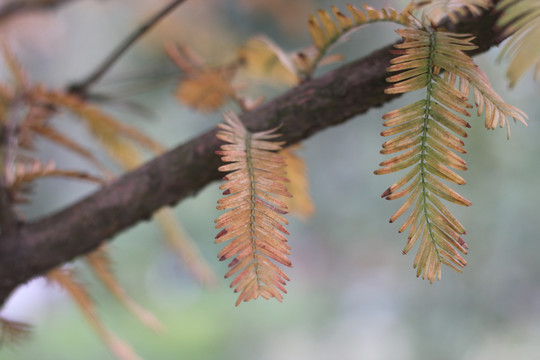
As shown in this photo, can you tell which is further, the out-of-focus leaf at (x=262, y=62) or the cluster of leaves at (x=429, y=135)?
the out-of-focus leaf at (x=262, y=62)

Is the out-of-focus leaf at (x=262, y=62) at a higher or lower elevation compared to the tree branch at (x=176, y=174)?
higher

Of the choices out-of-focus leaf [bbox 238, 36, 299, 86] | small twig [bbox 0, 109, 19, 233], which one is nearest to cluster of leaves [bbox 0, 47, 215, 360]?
small twig [bbox 0, 109, 19, 233]

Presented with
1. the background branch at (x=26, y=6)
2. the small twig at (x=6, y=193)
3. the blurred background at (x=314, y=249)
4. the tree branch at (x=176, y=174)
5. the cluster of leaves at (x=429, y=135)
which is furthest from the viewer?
the blurred background at (x=314, y=249)

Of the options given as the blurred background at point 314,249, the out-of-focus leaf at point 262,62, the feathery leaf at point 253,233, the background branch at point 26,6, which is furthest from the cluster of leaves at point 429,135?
the background branch at point 26,6

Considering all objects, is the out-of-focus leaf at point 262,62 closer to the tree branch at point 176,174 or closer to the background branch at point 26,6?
the tree branch at point 176,174

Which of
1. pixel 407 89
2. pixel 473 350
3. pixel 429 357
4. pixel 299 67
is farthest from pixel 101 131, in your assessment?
pixel 429 357

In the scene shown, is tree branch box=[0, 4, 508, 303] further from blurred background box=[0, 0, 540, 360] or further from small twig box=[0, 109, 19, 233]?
blurred background box=[0, 0, 540, 360]

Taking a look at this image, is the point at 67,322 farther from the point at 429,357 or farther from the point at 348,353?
the point at 429,357
